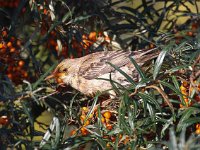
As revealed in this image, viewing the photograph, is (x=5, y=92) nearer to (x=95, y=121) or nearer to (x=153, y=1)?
(x=95, y=121)

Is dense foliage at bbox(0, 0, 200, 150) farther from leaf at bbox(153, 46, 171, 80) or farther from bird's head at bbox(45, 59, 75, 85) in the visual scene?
bird's head at bbox(45, 59, 75, 85)

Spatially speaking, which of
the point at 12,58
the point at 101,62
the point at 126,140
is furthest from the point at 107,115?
the point at 101,62

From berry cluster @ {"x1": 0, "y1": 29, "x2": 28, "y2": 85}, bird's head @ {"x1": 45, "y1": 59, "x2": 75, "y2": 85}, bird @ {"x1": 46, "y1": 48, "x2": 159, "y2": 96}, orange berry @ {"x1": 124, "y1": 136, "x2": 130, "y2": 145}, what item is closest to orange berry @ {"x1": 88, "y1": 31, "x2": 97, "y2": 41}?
bird @ {"x1": 46, "y1": 48, "x2": 159, "y2": 96}

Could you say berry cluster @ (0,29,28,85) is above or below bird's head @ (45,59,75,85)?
above

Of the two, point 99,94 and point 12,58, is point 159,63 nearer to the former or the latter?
point 99,94

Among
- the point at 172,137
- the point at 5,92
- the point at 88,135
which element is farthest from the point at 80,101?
the point at 172,137

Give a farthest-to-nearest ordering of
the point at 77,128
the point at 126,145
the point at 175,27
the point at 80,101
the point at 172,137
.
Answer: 1. the point at 175,27
2. the point at 80,101
3. the point at 77,128
4. the point at 126,145
5. the point at 172,137
